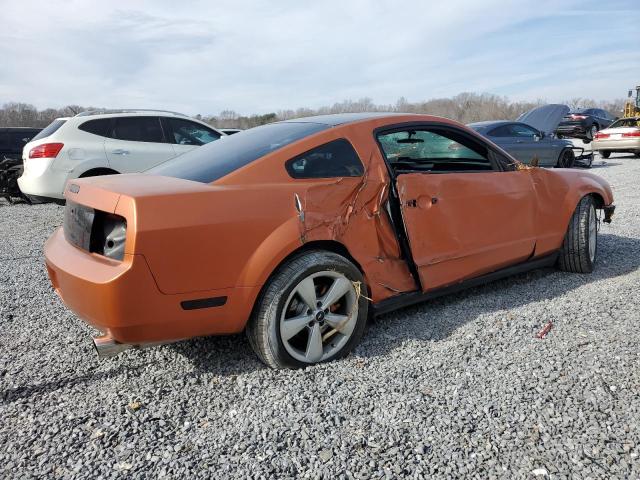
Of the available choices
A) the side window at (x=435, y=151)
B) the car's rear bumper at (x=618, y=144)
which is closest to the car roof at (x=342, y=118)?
the side window at (x=435, y=151)

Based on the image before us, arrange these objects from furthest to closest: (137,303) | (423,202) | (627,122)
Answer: (627,122)
(423,202)
(137,303)

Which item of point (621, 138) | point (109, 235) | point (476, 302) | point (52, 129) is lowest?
point (476, 302)

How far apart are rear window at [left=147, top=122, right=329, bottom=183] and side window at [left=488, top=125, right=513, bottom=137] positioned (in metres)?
9.41

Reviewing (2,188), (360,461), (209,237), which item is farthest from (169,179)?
(2,188)

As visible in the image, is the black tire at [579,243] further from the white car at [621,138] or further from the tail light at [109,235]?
the white car at [621,138]

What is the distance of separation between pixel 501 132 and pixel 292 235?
10.6 meters

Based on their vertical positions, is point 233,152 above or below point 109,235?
above

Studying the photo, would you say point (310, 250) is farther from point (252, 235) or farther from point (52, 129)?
point (52, 129)

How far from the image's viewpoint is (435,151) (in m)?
4.25

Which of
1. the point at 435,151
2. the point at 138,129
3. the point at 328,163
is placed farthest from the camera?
the point at 138,129

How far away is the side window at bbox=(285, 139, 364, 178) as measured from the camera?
122 inches

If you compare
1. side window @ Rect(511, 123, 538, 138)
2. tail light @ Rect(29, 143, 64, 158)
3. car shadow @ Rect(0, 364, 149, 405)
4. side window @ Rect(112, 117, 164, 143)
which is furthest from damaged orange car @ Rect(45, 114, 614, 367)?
side window @ Rect(511, 123, 538, 138)

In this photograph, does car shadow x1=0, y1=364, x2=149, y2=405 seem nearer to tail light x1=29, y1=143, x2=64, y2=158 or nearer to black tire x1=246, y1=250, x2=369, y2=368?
black tire x1=246, y1=250, x2=369, y2=368

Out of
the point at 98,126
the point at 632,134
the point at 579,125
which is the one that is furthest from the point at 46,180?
the point at 579,125
